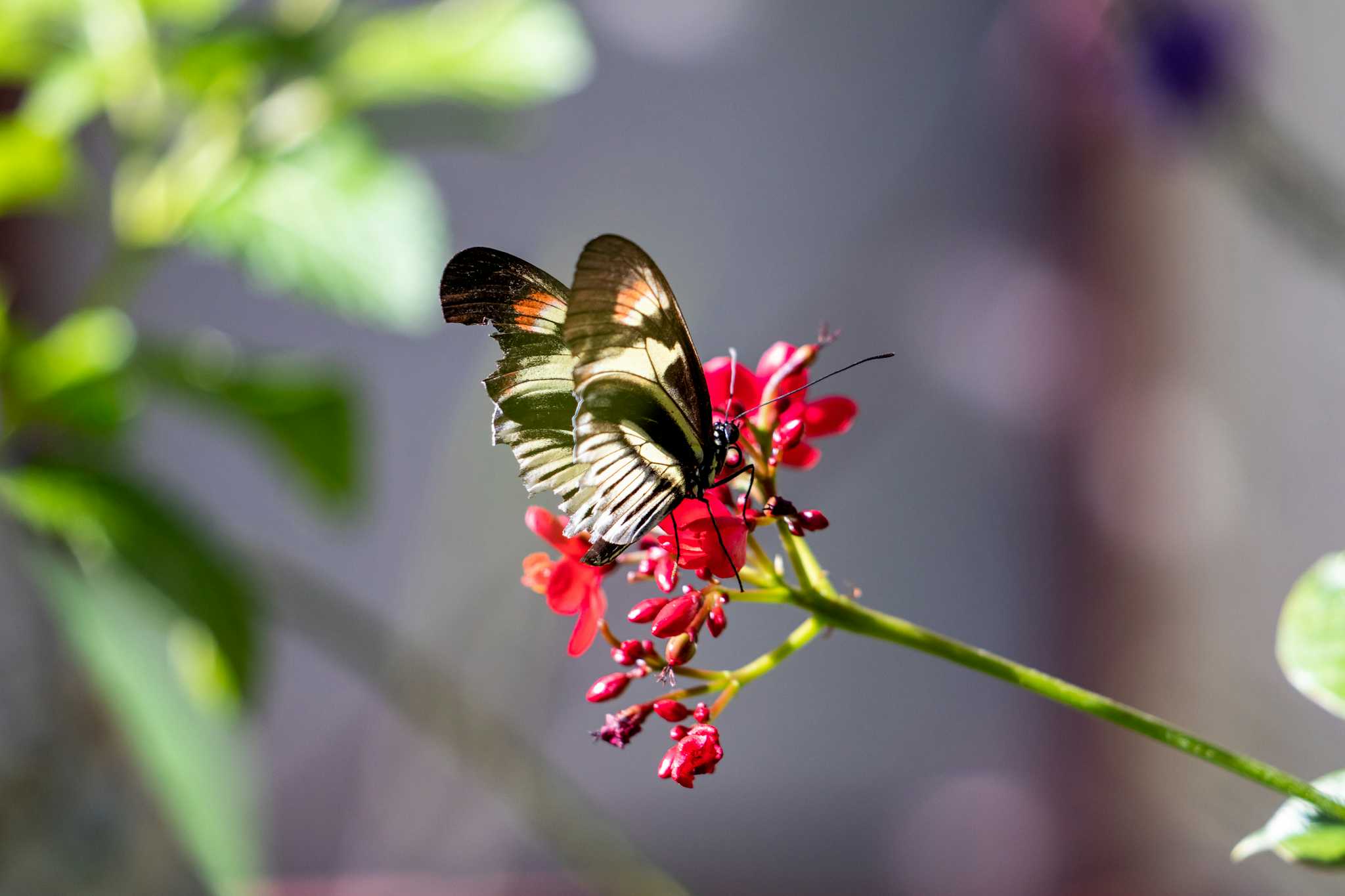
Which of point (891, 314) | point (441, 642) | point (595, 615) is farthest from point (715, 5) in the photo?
point (595, 615)

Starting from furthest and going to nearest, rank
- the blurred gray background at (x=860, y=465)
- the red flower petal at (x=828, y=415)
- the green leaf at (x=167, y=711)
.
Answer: the blurred gray background at (x=860, y=465) → the green leaf at (x=167, y=711) → the red flower petal at (x=828, y=415)

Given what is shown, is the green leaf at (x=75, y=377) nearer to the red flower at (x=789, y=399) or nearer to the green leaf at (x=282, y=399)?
the green leaf at (x=282, y=399)

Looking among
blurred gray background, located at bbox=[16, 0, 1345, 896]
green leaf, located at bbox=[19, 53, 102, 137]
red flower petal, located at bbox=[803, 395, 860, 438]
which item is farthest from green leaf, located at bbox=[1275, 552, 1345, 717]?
blurred gray background, located at bbox=[16, 0, 1345, 896]

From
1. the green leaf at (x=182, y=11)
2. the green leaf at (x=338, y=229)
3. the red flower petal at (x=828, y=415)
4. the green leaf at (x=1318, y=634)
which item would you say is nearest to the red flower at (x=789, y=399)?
the red flower petal at (x=828, y=415)

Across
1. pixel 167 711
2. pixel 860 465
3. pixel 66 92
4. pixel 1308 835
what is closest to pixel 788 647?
pixel 1308 835

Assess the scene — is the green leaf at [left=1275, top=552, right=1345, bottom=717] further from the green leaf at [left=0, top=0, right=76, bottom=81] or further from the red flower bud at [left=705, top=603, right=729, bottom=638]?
the green leaf at [left=0, top=0, right=76, bottom=81]

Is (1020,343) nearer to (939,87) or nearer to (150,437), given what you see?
(939,87)

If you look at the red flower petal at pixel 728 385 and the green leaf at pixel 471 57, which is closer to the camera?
the red flower petal at pixel 728 385
